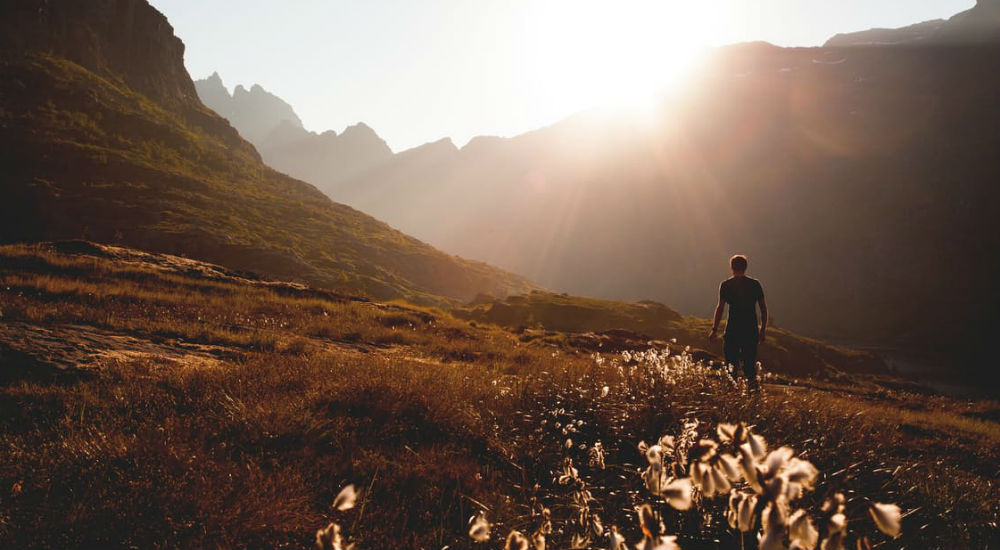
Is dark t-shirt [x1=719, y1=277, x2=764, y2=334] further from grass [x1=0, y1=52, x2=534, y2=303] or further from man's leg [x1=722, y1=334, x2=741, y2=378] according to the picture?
grass [x1=0, y1=52, x2=534, y2=303]

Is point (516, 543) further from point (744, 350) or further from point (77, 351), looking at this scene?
point (744, 350)

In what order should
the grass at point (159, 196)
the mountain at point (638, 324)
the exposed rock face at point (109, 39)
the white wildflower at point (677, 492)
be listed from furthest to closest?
the exposed rock face at point (109, 39) → the grass at point (159, 196) → the mountain at point (638, 324) → the white wildflower at point (677, 492)

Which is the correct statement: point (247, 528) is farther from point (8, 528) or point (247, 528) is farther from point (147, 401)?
point (147, 401)

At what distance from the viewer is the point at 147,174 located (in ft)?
153

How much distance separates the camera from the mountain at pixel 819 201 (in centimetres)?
10981

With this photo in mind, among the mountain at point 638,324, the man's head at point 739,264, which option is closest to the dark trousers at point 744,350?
the man's head at point 739,264

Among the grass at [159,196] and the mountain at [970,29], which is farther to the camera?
the mountain at [970,29]

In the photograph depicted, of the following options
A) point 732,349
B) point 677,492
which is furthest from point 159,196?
point 677,492

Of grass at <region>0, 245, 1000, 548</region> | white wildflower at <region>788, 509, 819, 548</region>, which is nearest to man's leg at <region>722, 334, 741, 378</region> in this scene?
grass at <region>0, 245, 1000, 548</region>

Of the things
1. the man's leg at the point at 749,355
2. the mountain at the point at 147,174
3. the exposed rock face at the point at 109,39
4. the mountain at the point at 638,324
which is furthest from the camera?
the exposed rock face at the point at 109,39

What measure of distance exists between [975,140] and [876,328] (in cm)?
6234

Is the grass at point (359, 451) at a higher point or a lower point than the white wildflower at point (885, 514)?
lower

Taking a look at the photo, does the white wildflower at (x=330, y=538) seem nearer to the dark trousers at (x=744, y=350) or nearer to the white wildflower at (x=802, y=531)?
the white wildflower at (x=802, y=531)

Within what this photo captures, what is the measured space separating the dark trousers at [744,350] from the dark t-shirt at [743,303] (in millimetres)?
94
